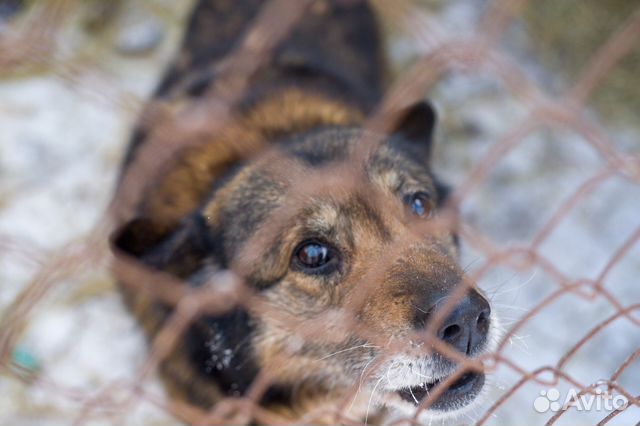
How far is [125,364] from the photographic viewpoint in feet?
12.1

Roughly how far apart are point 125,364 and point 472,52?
2727 millimetres

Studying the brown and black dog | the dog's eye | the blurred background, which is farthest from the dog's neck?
the dog's eye

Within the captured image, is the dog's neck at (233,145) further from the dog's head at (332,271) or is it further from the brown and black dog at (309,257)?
the dog's head at (332,271)

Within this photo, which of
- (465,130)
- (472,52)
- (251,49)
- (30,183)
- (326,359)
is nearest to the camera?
(472,52)

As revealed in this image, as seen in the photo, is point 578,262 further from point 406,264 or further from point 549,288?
point 406,264

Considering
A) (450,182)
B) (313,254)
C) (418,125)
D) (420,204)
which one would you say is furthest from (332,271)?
(450,182)

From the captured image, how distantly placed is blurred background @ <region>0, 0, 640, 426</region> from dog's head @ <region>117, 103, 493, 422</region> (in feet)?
1.96

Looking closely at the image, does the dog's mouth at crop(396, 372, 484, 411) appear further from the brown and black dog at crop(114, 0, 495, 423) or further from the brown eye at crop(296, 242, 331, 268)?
the brown eye at crop(296, 242, 331, 268)


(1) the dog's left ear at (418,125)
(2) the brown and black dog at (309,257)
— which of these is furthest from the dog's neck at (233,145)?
(1) the dog's left ear at (418,125)

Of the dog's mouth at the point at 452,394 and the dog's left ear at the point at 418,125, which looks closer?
the dog's mouth at the point at 452,394

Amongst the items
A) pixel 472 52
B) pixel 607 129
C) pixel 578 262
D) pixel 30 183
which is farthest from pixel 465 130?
pixel 472 52

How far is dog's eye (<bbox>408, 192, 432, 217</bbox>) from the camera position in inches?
107

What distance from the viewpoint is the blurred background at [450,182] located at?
349cm

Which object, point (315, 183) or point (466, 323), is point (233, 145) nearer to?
point (315, 183)
